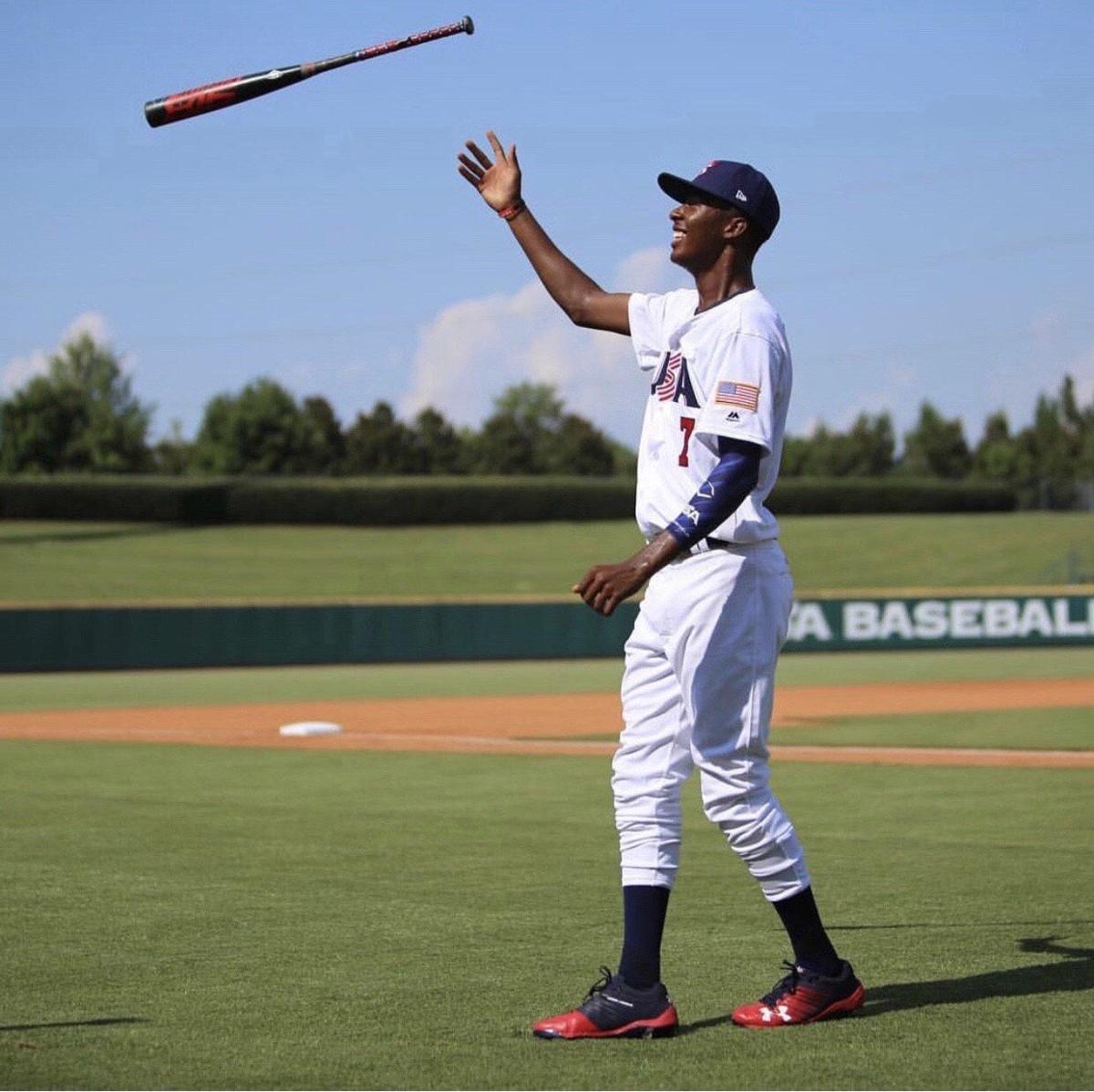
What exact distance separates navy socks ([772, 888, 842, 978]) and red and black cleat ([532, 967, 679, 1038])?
1.37ft

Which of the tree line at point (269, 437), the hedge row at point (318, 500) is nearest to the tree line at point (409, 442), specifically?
the tree line at point (269, 437)

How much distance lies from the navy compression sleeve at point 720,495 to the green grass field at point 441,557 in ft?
154

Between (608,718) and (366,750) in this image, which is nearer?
(366,750)

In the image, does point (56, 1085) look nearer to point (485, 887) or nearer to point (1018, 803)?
point (485, 887)

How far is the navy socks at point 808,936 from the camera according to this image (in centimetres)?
512

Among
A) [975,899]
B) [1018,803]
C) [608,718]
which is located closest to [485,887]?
[975,899]

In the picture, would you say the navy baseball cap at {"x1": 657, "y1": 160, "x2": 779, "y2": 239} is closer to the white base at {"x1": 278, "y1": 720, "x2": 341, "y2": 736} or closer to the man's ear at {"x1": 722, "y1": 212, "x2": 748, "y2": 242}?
the man's ear at {"x1": 722, "y1": 212, "x2": 748, "y2": 242}

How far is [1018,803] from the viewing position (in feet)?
36.2

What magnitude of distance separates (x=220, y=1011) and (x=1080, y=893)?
3837 mm

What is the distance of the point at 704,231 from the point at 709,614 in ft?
3.60

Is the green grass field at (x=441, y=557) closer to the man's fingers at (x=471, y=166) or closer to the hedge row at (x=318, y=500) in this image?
the hedge row at (x=318, y=500)

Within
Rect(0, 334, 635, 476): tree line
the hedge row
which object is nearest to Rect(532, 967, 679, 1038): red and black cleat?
the hedge row

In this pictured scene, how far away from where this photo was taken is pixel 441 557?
60.8 meters

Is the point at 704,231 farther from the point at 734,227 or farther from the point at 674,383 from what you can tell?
the point at 674,383
